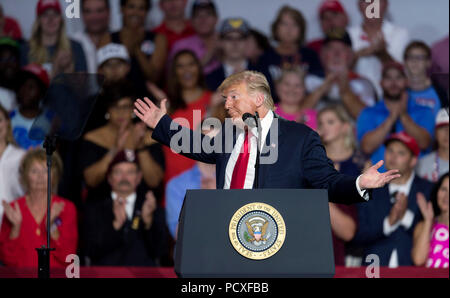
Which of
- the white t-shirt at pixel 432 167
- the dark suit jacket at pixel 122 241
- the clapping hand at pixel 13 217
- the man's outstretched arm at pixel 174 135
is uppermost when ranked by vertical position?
the man's outstretched arm at pixel 174 135

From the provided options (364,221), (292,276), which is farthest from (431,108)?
(292,276)

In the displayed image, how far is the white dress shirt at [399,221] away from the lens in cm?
548

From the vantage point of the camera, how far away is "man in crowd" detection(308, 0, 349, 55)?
673 cm

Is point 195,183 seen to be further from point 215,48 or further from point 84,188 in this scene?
point 215,48

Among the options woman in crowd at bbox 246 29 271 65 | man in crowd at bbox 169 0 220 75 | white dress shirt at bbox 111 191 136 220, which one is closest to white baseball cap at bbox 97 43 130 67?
man in crowd at bbox 169 0 220 75

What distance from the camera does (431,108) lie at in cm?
633

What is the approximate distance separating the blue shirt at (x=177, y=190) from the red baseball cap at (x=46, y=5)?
1.97 meters

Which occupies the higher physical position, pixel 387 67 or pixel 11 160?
pixel 387 67

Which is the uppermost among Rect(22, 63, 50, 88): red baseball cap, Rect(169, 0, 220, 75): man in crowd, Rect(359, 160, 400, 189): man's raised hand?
Rect(169, 0, 220, 75): man in crowd

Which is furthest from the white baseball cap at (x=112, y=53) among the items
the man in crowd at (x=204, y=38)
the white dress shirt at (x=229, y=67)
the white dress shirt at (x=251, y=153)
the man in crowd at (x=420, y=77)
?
A: the white dress shirt at (x=251, y=153)

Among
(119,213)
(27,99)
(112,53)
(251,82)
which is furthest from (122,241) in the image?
(251,82)

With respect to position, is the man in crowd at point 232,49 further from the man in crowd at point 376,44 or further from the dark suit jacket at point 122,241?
the dark suit jacket at point 122,241

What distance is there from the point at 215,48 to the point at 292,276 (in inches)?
163

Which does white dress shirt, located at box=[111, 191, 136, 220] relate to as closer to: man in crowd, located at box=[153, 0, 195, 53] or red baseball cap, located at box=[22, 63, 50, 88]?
red baseball cap, located at box=[22, 63, 50, 88]
